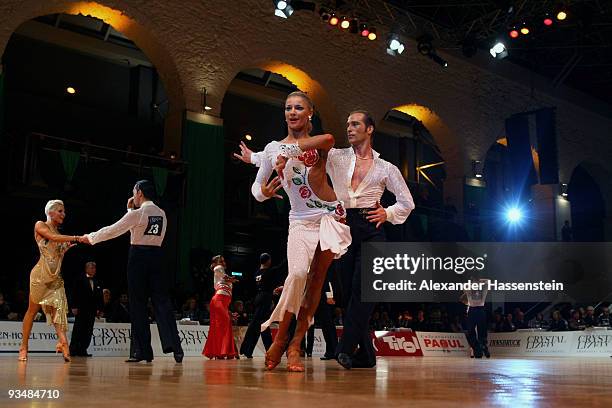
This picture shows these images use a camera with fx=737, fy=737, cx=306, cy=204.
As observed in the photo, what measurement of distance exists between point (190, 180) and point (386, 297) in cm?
695

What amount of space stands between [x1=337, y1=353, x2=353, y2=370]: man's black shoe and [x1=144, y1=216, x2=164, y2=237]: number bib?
8.04 ft

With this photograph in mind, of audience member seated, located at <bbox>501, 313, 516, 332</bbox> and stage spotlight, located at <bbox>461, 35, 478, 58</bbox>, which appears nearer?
audience member seated, located at <bbox>501, 313, 516, 332</bbox>

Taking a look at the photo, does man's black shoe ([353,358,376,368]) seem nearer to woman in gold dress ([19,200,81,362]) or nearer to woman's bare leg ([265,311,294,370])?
woman's bare leg ([265,311,294,370])

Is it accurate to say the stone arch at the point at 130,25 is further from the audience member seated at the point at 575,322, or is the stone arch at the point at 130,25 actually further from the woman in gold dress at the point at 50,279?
the audience member seated at the point at 575,322

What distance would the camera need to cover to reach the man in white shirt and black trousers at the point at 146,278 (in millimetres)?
6965

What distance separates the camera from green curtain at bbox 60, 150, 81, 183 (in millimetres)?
14516

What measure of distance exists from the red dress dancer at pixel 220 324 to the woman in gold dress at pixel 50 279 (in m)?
2.50

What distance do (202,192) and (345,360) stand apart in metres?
11.3

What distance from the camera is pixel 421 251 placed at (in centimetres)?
2094

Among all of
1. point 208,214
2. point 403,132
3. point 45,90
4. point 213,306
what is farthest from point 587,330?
point 45,90

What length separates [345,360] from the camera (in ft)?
17.6

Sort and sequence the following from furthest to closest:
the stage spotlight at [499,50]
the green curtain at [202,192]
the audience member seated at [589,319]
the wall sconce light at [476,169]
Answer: the wall sconce light at [476,169]
the stage spotlight at [499,50]
the audience member seated at [589,319]
the green curtain at [202,192]

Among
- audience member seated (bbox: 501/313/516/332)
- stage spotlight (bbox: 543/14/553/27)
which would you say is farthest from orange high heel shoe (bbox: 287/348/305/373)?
stage spotlight (bbox: 543/14/553/27)

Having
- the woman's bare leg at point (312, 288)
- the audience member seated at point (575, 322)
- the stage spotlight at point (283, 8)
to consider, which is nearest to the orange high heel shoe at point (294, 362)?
the woman's bare leg at point (312, 288)
